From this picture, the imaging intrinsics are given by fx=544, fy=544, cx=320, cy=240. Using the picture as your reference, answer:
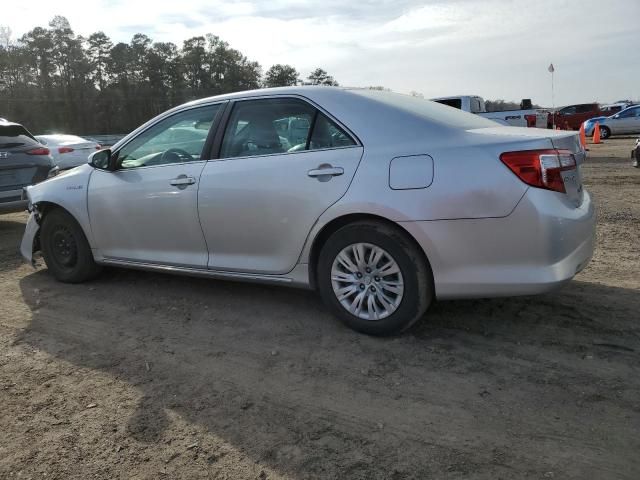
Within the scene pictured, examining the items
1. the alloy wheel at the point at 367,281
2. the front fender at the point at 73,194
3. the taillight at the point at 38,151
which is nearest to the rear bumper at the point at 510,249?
the alloy wheel at the point at 367,281

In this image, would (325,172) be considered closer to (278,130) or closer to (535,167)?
(278,130)

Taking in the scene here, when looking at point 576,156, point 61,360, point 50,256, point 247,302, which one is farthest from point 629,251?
point 50,256

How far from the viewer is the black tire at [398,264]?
3.39m

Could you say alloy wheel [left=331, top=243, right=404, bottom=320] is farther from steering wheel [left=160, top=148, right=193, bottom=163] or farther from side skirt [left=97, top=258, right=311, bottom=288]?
steering wheel [left=160, top=148, right=193, bottom=163]

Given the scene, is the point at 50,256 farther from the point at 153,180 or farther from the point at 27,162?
the point at 27,162

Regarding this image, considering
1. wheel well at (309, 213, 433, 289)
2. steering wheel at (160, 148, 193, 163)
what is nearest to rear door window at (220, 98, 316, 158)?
steering wheel at (160, 148, 193, 163)

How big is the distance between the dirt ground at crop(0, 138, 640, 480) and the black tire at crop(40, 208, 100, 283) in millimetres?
497

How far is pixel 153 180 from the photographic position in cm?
441

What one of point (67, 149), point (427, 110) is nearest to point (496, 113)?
point (67, 149)

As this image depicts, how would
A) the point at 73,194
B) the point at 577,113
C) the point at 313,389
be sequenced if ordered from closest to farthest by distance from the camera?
the point at 313,389 < the point at 73,194 < the point at 577,113

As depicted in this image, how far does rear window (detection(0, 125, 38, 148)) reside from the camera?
755 centimetres

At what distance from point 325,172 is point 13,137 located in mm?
6088

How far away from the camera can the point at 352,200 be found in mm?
3465

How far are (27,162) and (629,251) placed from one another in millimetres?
7658
